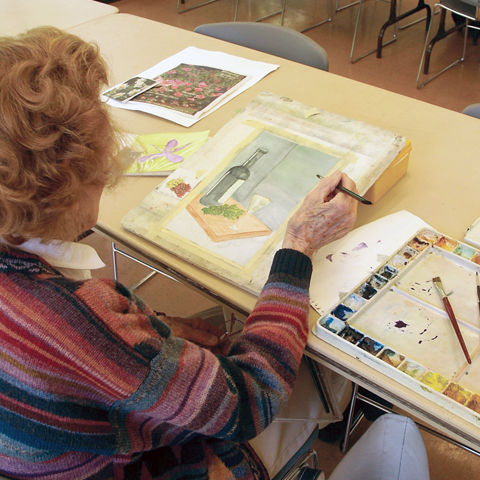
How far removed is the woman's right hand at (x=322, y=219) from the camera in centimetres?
94

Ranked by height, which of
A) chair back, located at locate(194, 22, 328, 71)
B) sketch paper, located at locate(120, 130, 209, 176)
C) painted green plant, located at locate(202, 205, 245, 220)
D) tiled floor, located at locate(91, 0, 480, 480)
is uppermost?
chair back, located at locate(194, 22, 328, 71)

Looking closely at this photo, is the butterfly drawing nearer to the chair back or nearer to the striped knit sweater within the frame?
the striped knit sweater

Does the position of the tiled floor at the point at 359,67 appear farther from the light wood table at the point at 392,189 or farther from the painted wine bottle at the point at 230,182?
the painted wine bottle at the point at 230,182

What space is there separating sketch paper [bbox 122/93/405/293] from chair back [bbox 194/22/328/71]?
1.67 feet

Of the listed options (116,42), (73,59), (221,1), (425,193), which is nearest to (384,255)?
(425,193)

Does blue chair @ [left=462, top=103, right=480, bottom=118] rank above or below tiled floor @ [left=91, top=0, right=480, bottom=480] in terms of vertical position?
above

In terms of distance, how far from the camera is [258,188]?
42.5 inches

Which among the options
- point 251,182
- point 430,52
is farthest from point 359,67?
point 251,182

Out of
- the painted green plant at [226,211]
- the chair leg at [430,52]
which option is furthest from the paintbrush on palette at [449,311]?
the chair leg at [430,52]

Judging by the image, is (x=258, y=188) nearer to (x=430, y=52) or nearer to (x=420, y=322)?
(x=420, y=322)

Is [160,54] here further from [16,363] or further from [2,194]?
[16,363]

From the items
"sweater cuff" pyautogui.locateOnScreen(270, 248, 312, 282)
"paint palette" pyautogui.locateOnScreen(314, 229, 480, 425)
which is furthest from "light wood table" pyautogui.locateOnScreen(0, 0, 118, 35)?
"paint palette" pyautogui.locateOnScreen(314, 229, 480, 425)

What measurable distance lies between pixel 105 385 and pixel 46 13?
6.13 ft

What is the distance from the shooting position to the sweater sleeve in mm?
638
